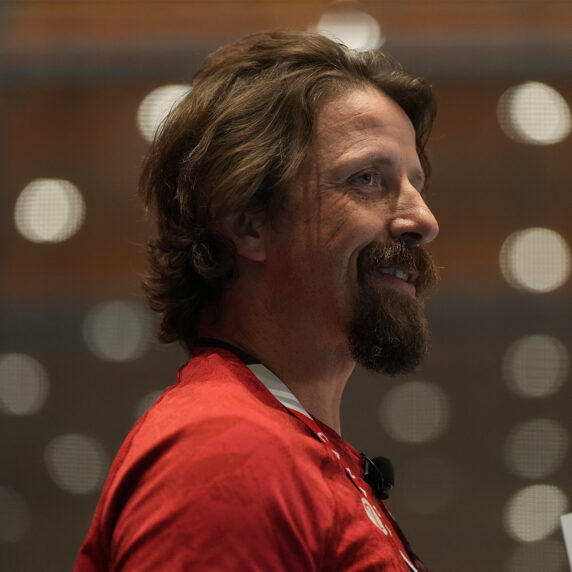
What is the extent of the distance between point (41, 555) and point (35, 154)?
1.12 m

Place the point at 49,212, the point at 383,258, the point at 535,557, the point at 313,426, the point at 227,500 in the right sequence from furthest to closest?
the point at 49,212, the point at 535,557, the point at 383,258, the point at 313,426, the point at 227,500

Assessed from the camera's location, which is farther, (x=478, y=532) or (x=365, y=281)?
(x=478, y=532)

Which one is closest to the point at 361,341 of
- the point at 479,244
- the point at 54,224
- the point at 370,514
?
the point at 370,514

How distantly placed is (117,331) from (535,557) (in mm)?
1302

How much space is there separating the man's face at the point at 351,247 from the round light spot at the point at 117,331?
1.19 metres

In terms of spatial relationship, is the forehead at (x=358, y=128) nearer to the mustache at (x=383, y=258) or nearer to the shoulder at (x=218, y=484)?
the mustache at (x=383, y=258)

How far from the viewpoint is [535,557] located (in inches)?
92.2

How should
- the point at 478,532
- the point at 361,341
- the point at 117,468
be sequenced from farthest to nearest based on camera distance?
the point at 478,532
the point at 361,341
the point at 117,468

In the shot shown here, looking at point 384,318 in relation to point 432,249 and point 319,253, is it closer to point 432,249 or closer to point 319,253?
point 319,253

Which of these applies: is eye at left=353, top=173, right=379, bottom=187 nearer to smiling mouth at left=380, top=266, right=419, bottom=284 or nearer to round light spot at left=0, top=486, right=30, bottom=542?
smiling mouth at left=380, top=266, right=419, bottom=284

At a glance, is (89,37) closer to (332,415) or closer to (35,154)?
(35,154)

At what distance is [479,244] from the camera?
2451 mm

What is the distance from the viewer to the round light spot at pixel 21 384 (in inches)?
95.1

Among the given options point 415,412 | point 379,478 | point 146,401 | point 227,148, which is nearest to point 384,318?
point 379,478
